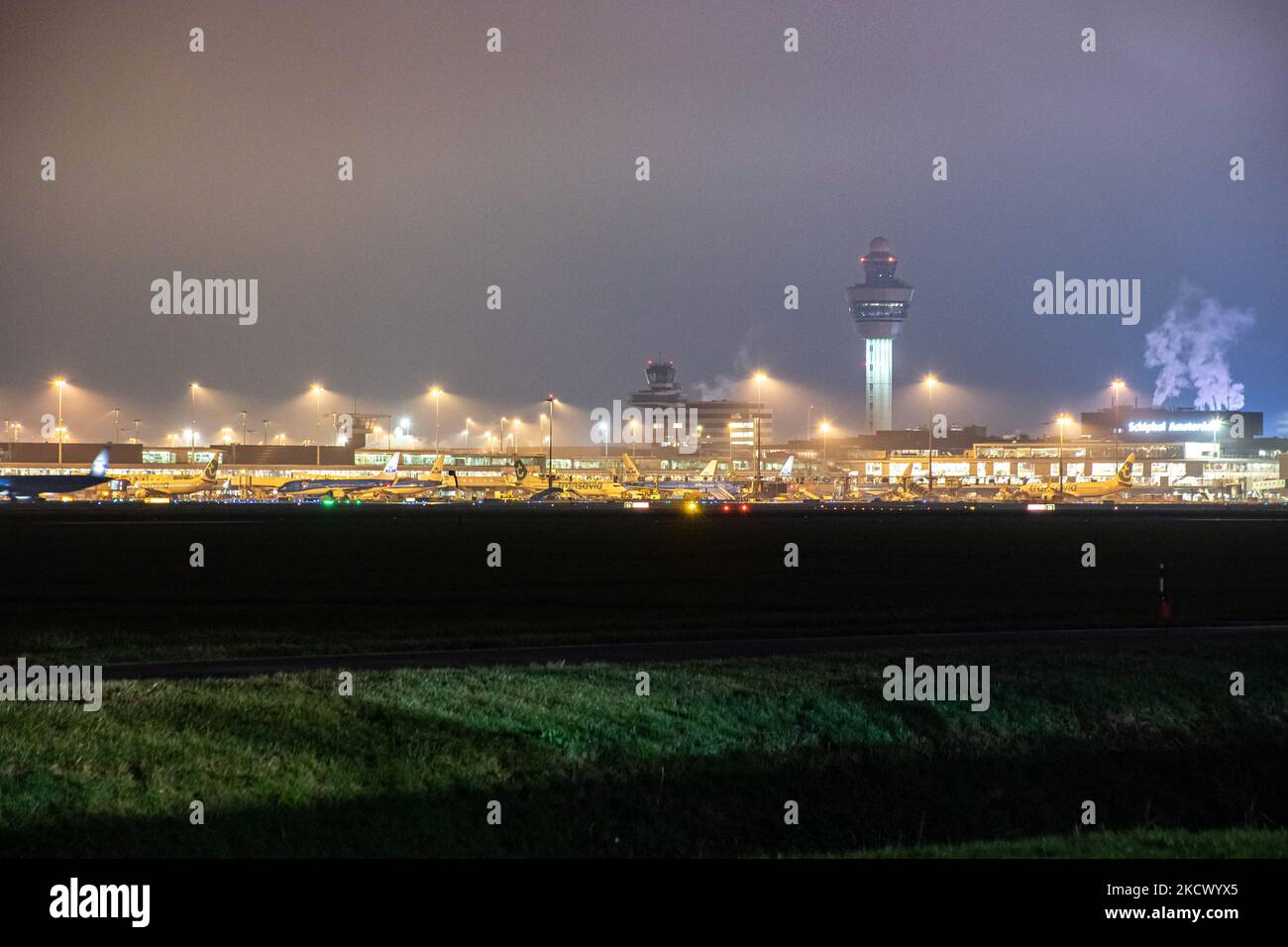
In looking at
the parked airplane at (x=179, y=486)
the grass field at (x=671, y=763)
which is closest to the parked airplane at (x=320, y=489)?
the parked airplane at (x=179, y=486)

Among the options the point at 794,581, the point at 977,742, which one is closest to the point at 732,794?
the point at 977,742

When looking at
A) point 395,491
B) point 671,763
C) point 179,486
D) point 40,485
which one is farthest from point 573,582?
point 179,486

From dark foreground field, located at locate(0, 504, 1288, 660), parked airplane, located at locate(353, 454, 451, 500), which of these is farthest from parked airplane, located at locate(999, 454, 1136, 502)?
parked airplane, located at locate(353, 454, 451, 500)

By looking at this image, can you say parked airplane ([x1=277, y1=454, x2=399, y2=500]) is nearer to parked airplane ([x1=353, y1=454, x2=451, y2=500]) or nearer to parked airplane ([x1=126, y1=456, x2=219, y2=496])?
parked airplane ([x1=353, y1=454, x2=451, y2=500])

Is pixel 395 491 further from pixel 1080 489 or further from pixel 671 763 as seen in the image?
pixel 671 763

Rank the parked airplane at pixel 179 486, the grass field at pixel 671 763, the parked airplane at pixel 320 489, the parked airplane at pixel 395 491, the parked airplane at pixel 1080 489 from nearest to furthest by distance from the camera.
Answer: the grass field at pixel 671 763 → the parked airplane at pixel 320 489 → the parked airplane at pixel 395 491 → the parked airplane at pixel 179 486 → the parked airplane at pixel 1080 489

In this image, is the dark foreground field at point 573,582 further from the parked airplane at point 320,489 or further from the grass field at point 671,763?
the parked airplane at point 320,489
